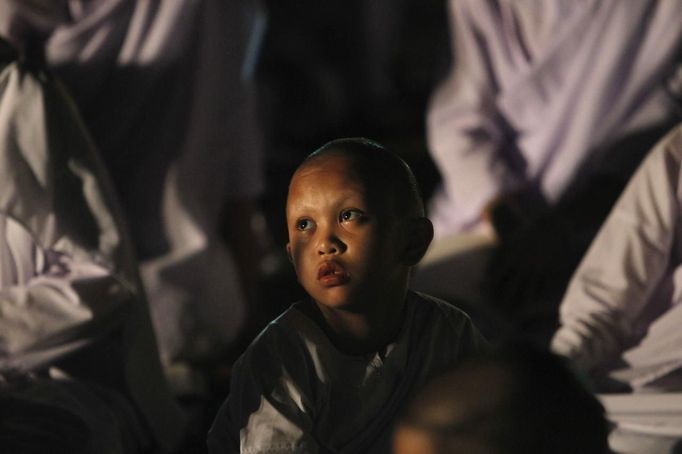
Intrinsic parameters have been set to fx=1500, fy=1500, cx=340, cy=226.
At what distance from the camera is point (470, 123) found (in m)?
2.84

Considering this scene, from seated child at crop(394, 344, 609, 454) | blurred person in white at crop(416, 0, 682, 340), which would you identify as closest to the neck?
seated child at crop(394, 344, 609, 454)

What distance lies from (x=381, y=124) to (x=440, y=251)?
2.10m

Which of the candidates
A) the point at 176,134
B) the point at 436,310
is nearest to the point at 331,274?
the point at 436,310

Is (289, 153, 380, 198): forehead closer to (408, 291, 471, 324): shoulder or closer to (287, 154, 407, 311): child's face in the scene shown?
(287, 154, 407, 311): child's face

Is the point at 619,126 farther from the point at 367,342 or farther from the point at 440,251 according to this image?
the point at 367,342

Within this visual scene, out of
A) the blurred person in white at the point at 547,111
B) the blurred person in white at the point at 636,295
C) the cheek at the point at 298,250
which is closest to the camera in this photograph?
the cheek at the point at 298,250

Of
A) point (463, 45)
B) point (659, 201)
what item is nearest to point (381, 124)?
point (463, 45)

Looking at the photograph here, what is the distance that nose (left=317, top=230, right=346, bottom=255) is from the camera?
4.25ft

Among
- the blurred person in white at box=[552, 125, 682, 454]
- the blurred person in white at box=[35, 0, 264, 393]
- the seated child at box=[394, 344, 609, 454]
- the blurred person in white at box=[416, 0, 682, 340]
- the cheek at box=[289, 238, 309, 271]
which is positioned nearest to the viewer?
the seated child at box=[394, 344, 609, 454]

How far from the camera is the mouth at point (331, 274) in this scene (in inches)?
51.1

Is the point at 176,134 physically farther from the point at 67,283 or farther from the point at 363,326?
the point at 363,326

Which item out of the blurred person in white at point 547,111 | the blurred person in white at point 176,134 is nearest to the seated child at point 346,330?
the blurred person in white at point 176,134

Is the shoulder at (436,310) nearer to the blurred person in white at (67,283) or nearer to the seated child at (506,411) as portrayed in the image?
the seated child at (506,411)

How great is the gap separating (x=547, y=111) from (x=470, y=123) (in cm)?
15
